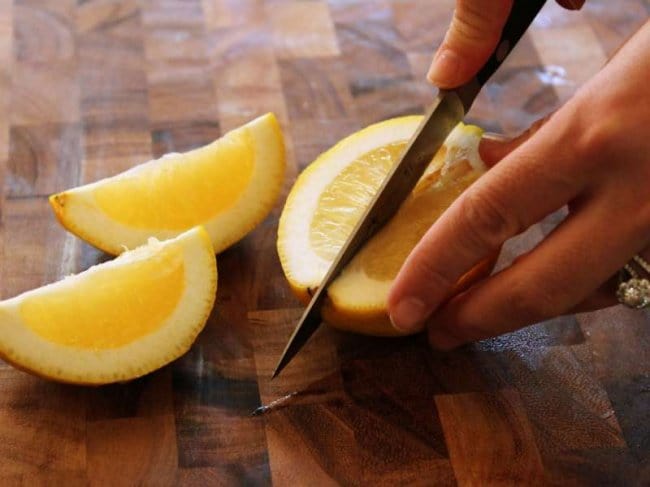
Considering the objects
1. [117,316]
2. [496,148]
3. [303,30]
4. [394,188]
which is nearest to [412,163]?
[394,188]

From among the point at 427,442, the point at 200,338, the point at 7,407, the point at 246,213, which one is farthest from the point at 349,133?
the point at 7,407

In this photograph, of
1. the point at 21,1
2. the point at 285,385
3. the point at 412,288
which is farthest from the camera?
the point at 21,1

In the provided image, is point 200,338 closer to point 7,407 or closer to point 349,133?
point 7,407

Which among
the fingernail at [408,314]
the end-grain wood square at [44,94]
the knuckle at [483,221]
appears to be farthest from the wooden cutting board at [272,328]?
the knuckle at [483,221]

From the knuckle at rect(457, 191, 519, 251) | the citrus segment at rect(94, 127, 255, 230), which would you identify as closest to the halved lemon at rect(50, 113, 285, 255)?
the citrus segment at rect(94, 127, 255, 230)

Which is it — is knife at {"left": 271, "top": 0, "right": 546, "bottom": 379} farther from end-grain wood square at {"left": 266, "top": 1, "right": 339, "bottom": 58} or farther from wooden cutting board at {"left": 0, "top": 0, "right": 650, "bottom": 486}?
end-grain wood square at {"left": 266, "top": 1, "right": 339, "bottom": 58}

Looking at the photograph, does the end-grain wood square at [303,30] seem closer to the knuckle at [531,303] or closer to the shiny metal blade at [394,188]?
the shiny metal blade at [394,188]
